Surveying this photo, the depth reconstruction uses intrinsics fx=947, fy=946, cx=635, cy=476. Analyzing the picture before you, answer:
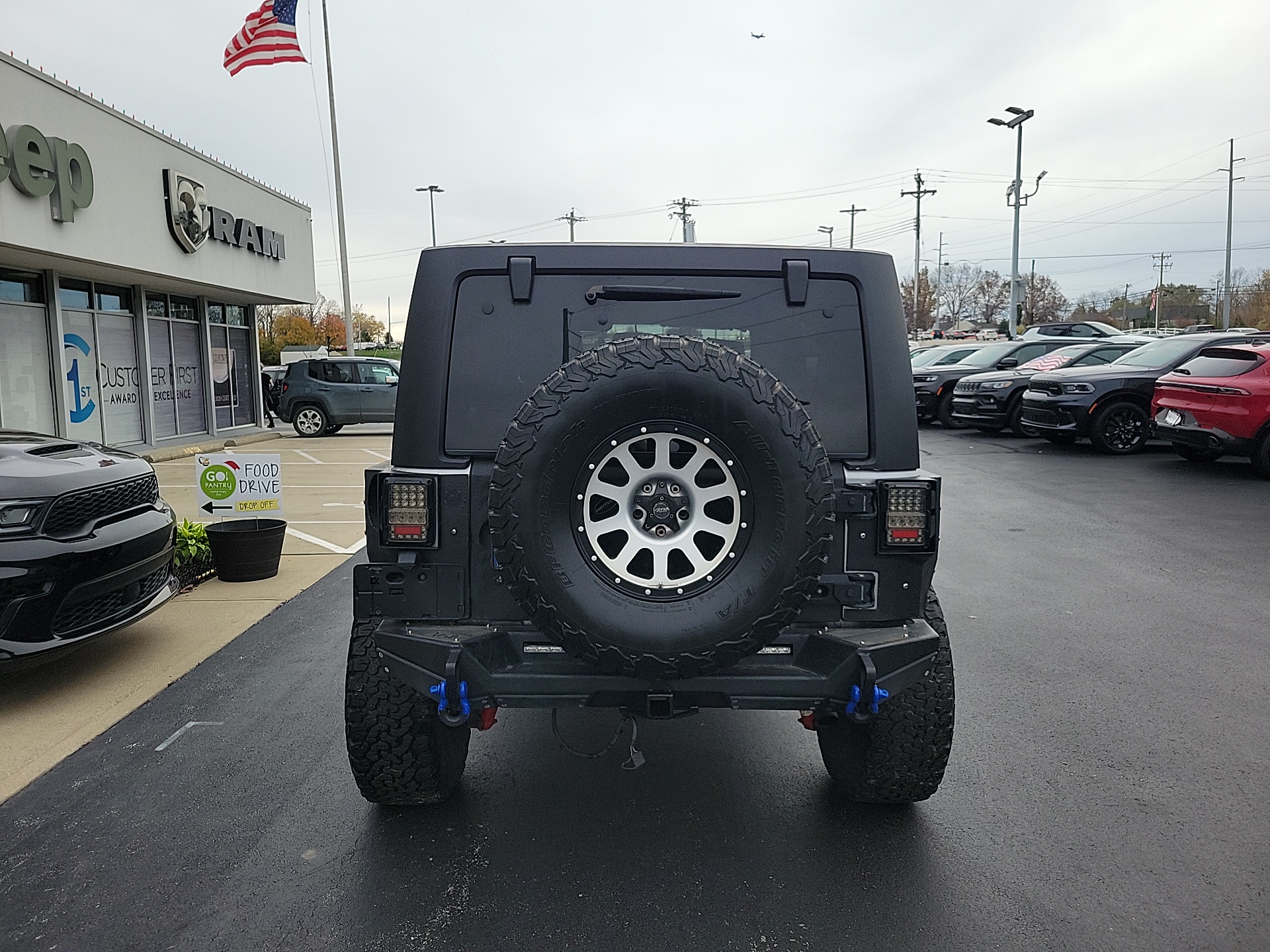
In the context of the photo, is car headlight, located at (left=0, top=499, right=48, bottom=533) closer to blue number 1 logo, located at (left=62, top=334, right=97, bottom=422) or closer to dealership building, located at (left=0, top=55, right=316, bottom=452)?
dealership building, located at (left=0, top=55, right=316, bottom=452)

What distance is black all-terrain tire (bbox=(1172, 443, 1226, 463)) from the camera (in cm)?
1228

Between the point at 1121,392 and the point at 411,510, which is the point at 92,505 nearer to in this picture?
the point at 411,510

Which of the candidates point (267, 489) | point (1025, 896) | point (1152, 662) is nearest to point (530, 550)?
point (1025, 896)

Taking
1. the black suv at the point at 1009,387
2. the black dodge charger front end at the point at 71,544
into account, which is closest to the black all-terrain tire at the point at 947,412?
the black suv at the point at 1009,387

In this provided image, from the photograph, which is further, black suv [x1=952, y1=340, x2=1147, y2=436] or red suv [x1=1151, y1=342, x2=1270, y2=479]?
black suv [x1=952, y1=340, x2=1147, y2=436]

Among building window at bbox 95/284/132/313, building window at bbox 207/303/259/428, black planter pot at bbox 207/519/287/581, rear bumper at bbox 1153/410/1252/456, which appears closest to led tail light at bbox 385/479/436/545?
black planter pot at bbox 207/519/287/581

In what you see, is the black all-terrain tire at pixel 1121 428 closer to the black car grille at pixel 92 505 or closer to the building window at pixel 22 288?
the black car grille at pixel 92 505

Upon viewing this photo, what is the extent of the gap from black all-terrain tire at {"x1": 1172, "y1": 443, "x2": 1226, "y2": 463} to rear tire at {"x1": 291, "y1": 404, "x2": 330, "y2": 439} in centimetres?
1661

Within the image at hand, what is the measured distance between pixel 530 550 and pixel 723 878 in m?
1.30

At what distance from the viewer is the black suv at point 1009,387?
1625cm

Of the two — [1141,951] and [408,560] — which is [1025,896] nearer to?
[1141,951]

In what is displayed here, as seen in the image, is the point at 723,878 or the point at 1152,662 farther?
the point at 1152,662

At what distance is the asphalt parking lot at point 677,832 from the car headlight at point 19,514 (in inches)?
41.0

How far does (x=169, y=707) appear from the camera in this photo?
185 inches
